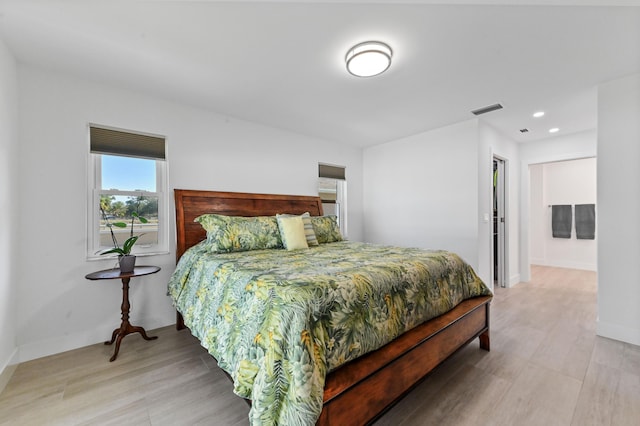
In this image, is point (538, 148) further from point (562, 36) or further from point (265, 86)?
point (265, 86)

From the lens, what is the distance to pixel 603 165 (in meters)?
2.69

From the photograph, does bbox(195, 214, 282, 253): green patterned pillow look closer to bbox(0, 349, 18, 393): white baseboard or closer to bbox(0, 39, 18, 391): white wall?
bbox(0, 39, 18, 391): white wall

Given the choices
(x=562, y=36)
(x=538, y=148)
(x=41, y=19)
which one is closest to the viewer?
(x=41, y=19)

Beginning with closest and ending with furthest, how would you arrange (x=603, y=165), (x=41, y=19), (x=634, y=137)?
(x=41, y=19) → (x=634, y=137) → (x=603, y=165)

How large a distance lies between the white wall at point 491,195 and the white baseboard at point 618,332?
3.93 feet

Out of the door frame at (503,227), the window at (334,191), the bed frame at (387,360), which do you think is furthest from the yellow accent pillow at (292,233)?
the door frame at (503,227)

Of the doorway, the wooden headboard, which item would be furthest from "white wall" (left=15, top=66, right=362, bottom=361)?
the doorway

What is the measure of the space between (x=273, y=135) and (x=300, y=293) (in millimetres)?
3120

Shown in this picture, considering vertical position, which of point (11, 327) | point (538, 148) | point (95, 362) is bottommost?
point (95, 362)

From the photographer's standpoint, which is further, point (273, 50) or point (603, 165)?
point (603, 165)

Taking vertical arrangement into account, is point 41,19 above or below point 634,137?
above

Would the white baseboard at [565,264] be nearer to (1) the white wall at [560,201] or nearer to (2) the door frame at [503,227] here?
(1) the white wall at [560,201]

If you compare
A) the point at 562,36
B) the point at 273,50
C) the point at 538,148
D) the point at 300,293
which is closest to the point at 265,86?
the point at 273,50

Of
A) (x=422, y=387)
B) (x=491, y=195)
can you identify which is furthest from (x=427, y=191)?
(x=422, y=387)
